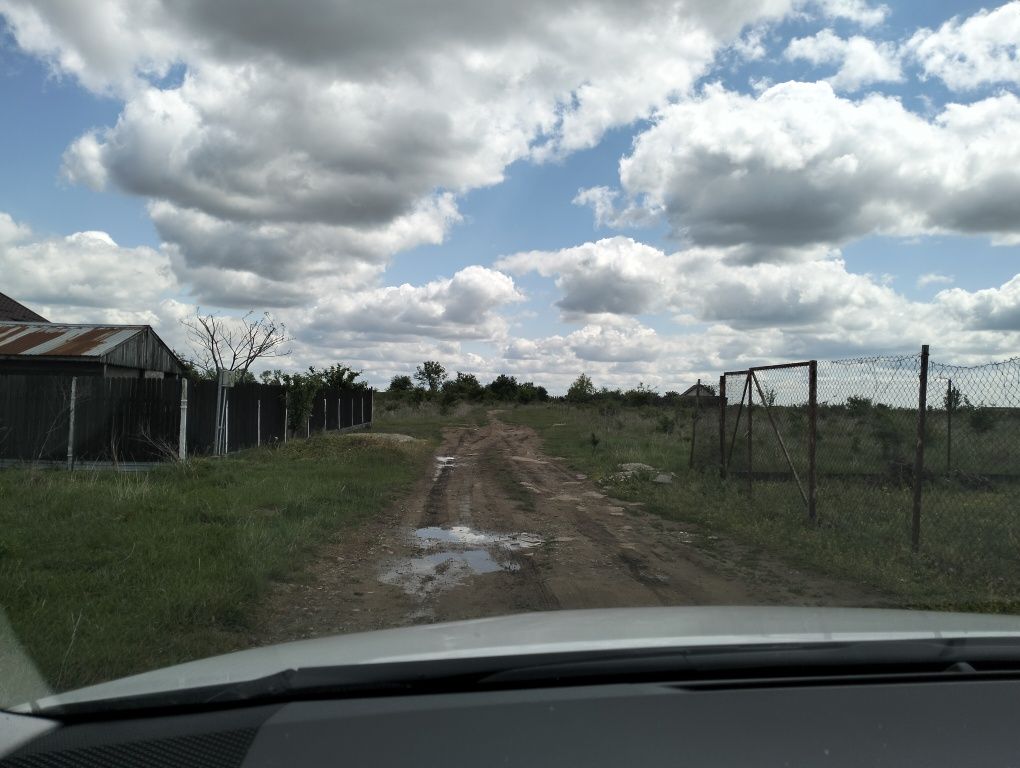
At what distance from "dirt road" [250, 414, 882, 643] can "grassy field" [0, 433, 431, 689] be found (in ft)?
1.24

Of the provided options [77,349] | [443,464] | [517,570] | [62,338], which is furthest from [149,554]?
[62,338]

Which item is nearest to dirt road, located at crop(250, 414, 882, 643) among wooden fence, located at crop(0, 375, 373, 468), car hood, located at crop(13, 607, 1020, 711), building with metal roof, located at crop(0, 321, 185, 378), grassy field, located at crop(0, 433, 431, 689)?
grassy field, located at crop(0, 433, 431, 689)

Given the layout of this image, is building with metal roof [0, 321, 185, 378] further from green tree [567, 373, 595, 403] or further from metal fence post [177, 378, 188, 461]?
green tree [567, 373, 595, 403]

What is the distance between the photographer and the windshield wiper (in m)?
2.04

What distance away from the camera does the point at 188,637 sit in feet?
17.0

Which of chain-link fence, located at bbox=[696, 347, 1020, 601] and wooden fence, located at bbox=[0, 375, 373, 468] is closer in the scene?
chain-link fence, located at bbox=[696, 347, 1020, 601]

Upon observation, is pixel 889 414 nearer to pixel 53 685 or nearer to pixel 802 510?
pixel 802 510

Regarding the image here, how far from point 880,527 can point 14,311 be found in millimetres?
32880

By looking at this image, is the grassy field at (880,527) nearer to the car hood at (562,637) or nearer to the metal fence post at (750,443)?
the metal fence post at (750,443)

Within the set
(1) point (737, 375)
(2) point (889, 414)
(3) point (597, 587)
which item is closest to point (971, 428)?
(2) point (889, 414)

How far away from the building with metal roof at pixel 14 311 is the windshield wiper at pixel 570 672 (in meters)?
32.8

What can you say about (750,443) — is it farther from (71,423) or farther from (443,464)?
(71,423)

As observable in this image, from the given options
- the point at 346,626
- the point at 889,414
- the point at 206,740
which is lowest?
the point at 346,626

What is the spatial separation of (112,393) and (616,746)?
1632 cm
